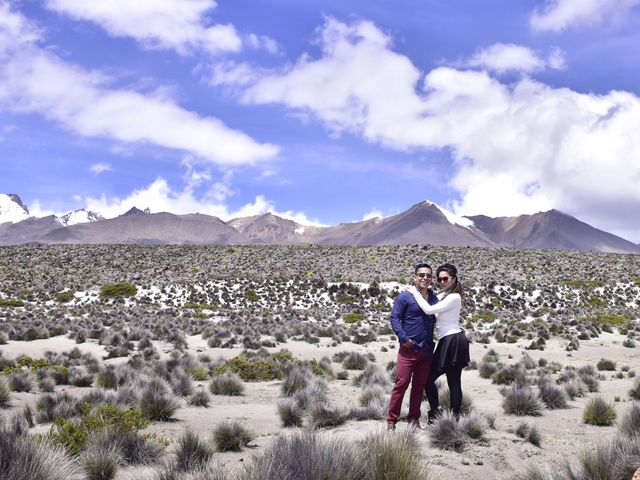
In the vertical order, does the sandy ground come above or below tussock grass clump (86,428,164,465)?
below

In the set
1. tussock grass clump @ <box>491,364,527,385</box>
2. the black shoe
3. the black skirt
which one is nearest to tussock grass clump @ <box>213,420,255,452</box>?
the black shoe

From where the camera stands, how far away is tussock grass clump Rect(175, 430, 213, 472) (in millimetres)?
6500

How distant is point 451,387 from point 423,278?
5.74 feet

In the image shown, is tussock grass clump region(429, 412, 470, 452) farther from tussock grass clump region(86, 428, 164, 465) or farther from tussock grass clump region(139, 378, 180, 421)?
tussock grass clump region(139, 378, 180, 421)

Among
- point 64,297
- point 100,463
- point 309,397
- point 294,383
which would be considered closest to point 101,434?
point 100,463

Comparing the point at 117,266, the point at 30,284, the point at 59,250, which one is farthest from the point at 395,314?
the point at 59,250

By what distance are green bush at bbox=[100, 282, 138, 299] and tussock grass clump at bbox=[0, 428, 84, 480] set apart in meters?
41.2

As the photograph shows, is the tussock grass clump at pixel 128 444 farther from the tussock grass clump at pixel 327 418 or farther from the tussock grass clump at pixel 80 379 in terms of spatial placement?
the tussock grass clump at pixel 80 379

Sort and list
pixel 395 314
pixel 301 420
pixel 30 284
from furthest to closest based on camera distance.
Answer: pixel 30 284
pixel 301 420
pixel 395 314

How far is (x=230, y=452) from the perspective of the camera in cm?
780

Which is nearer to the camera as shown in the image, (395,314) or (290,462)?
(290,462)

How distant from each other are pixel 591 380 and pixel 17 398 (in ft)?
45.6

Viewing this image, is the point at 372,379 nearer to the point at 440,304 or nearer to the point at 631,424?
the point at 631,424

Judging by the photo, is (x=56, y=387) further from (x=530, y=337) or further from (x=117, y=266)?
(x=117, y=266)
